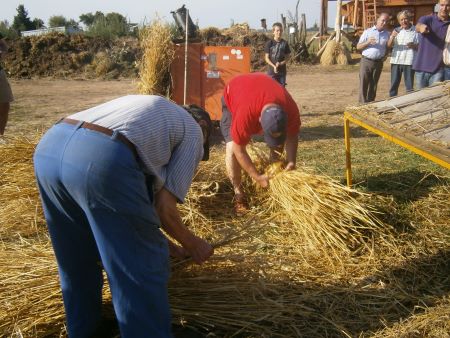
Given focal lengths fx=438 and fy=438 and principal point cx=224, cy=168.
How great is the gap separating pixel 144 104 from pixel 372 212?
2.17 m

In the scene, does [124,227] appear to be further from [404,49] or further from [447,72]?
[404,49]

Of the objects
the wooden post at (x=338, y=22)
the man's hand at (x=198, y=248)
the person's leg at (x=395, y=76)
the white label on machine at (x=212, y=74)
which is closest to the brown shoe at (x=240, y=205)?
the man's hand at (x=198, y=248)

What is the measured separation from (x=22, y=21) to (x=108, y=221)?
31.8m

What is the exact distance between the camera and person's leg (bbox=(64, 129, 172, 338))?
165 cm

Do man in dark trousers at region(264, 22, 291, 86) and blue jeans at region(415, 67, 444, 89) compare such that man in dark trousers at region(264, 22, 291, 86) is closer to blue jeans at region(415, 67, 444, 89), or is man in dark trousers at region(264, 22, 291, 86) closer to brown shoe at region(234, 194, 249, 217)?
blue jeans at region(415, 67, 444, 89)

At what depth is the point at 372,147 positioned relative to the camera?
20.1 feet

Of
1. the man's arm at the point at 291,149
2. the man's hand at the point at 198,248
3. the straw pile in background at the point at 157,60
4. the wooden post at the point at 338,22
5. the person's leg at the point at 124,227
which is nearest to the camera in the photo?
the person's leg at the point at 124,227

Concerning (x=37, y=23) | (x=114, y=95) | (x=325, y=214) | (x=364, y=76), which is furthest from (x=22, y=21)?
(x=325, y=214)

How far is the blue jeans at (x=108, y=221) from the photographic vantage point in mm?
1651

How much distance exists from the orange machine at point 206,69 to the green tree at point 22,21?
2499cm

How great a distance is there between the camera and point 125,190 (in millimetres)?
1671

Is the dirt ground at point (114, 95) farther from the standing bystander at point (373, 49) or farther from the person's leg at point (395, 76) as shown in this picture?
the person's leg at point (395, 76)

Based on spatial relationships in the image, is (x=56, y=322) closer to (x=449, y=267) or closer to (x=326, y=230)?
(x=326, y=230)

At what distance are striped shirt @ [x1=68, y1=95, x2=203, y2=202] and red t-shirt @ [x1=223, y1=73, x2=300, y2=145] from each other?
5.54 feet
